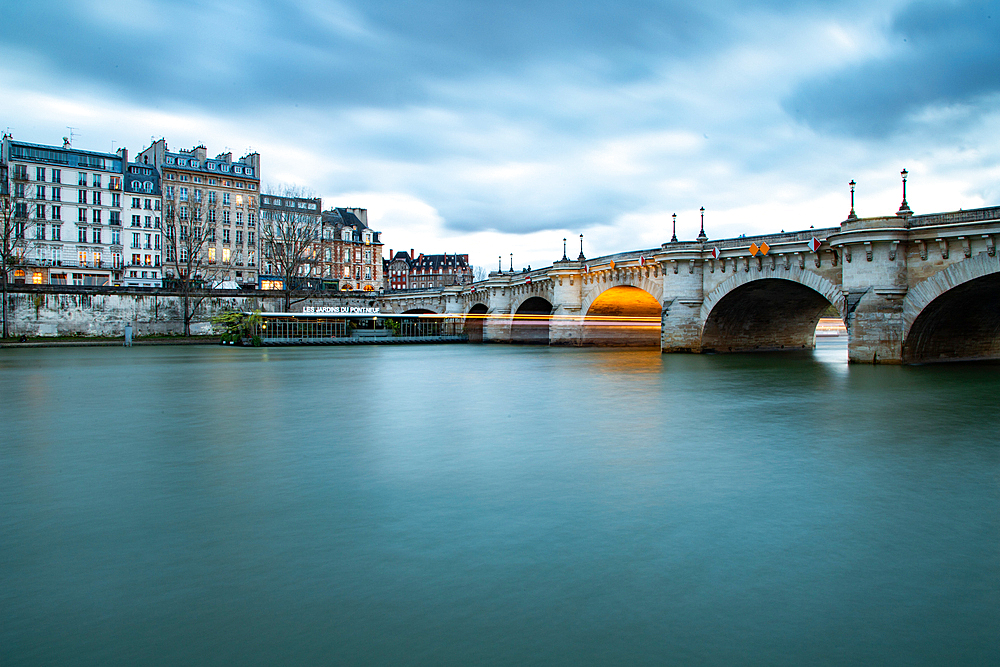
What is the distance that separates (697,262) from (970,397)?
2408 cm

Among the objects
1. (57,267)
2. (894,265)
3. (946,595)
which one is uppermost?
(57,267)

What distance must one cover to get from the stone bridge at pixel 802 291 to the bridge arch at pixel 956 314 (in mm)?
62

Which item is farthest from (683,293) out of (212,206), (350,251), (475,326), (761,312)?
(350,251)

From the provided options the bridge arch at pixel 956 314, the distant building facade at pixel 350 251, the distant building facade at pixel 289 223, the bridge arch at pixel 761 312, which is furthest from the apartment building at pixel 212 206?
the bridge arch at pixel 956 314

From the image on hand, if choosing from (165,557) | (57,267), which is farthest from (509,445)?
(57,267)

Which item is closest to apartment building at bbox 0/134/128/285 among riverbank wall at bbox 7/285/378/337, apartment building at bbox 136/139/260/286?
apartment building at bbox 136/139/260/286

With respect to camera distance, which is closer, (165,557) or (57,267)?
(165,557)

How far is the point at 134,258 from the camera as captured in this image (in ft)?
300

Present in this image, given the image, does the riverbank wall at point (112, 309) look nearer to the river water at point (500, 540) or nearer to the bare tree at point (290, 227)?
the bare tree at point (290, 227)

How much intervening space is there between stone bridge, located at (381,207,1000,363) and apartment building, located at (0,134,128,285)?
55.2m

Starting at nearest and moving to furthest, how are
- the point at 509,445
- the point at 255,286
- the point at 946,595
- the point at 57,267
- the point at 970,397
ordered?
the point at 946,595
the point at 509,445
the point at 970,397
the point at 57,267
the point at 255,286

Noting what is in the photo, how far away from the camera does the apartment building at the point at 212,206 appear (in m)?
93.9

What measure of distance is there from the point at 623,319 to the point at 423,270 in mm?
128349

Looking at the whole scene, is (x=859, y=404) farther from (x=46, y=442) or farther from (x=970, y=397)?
(x=46, y=442)
